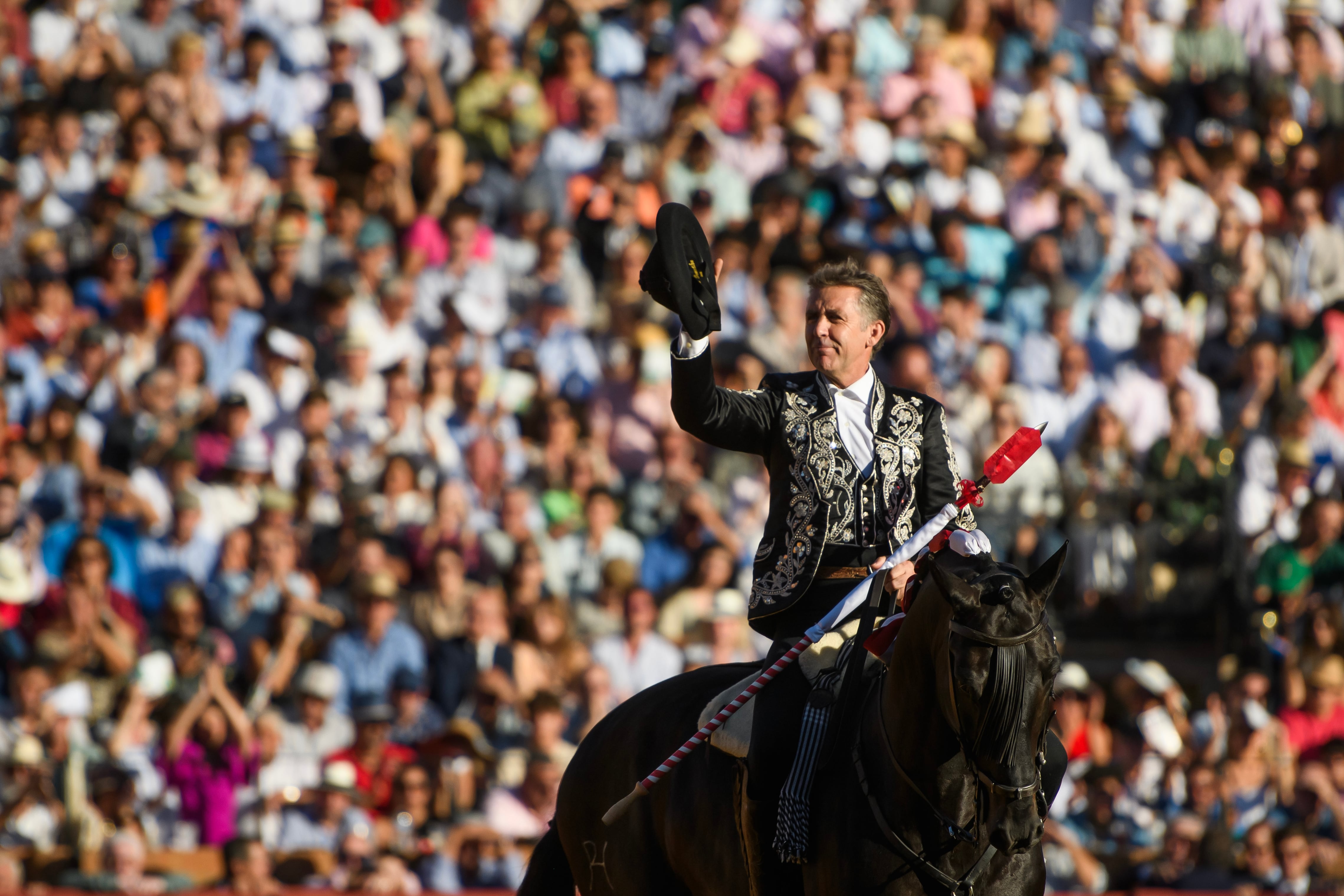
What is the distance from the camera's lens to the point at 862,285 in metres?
5.36

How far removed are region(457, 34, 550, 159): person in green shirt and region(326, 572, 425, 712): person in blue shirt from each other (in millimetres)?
4552

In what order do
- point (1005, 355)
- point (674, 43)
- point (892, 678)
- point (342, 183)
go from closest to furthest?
point (892, 678)
point (1005, 355)
point (342, 183)
point (674, 43)

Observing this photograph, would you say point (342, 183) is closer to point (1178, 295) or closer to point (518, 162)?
point (518, 162)

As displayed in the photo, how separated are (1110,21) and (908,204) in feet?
10.6

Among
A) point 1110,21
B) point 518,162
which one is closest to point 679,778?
point 518,162

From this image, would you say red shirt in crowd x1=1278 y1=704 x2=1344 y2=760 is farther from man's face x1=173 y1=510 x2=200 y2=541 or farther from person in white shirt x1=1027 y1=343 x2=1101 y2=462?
man's face x1=173 y1=510 x2=200 y2=541

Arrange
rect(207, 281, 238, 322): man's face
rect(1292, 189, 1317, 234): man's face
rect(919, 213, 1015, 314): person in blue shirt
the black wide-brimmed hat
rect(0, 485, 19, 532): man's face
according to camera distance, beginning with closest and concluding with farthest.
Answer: the black wide-brimmed hat
rect(0, 485, 19, 532): man's face
rect(207, 281, 238, 322): man's face
rect(919, 213, 1015, 314): person in blue shirt
rect(1292, 189, 1317, 234): man's face

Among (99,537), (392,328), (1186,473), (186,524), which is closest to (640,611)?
(186,524)

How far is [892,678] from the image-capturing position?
489 centimetres

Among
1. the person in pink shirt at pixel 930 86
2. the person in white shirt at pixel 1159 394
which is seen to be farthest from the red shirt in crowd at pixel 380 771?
the person in pink shirt at pixel 930 86

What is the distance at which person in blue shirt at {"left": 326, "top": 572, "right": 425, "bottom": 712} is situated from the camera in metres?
10.6

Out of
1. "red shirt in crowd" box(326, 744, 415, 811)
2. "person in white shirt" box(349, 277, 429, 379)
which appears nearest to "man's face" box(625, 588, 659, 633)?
"red shirt in crowd" box(326, 744, 415, 811)

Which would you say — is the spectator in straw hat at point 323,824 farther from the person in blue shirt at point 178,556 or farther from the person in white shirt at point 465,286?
the person in white shirt at point 465,286

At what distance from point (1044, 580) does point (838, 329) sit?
1163 millimetres
